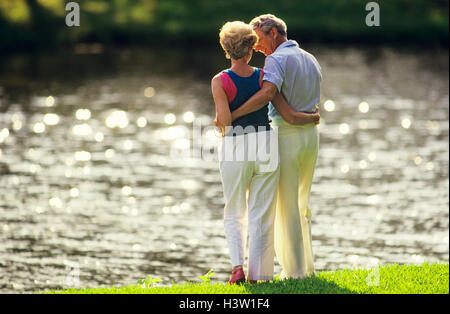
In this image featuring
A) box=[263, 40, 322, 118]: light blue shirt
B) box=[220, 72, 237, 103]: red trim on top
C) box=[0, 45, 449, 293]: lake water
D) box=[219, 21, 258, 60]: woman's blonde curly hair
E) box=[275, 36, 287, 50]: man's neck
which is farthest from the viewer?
box=[0, 45, 449, 293]: lake water

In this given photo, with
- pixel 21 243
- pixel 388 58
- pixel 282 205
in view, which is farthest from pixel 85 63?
pixel 282 205

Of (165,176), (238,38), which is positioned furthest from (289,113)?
(165,176)

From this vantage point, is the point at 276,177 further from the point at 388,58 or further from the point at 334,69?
the point at 388,58

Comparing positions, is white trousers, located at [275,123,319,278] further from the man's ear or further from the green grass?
the man's ear

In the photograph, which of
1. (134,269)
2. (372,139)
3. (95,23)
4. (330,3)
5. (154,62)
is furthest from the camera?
(330,3)

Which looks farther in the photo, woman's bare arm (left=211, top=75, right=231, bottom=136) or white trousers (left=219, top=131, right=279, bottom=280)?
white trousers (left=219, top=131, right=279, bottom=280)

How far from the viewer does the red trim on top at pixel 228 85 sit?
734 centimetres

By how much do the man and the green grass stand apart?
15.9 inches

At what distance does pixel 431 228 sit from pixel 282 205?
35.6ft

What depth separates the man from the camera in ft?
24.6

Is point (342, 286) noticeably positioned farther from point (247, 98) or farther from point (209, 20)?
point (209, 20)

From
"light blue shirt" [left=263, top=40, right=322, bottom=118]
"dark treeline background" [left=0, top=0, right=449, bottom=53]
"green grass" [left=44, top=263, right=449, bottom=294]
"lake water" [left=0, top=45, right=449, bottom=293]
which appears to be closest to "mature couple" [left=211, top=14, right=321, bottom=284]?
"light blue shirt" [left=263, top=40, right=322, bottom=118]

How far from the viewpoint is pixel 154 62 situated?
51.2m

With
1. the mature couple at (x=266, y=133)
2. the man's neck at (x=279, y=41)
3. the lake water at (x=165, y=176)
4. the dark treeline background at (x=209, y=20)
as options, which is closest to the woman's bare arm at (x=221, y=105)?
the mature couple at (x=266, y=133)
